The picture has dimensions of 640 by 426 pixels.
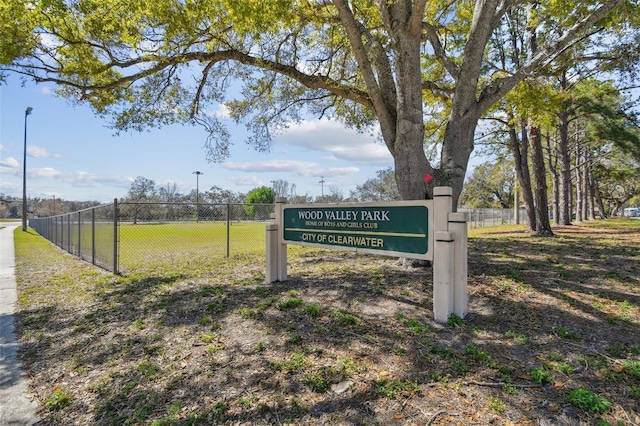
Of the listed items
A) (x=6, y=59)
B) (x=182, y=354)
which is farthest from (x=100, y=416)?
(x=6, y=59)

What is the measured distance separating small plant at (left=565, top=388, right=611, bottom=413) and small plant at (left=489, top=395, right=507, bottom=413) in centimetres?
44

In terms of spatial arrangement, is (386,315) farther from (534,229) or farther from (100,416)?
(534,229)

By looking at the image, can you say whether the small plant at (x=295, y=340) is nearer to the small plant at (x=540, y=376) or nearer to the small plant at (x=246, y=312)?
the small plant at (x=246, y=312)

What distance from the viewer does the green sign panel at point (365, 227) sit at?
3.98 metres

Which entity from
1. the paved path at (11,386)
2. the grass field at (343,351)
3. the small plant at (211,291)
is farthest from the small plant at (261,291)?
the paved path at (11,386)

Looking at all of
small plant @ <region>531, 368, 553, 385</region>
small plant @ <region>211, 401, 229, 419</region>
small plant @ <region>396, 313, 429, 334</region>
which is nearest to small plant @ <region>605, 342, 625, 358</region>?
small plant @ <region>531, 368, 553, 385</region>

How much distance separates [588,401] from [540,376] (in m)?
0.34

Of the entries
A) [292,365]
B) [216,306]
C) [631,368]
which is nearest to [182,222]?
[216,306]

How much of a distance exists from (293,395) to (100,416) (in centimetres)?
141

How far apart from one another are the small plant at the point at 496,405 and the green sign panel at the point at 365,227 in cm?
162

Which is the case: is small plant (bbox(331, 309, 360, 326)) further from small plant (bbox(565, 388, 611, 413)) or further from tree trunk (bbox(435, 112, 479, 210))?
tree trunk (bbox(435, 112, 479, 210))

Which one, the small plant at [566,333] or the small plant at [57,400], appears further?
the small plant at [566,333]

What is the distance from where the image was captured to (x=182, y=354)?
344 centimetres

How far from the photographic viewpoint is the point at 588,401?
2.37 m
